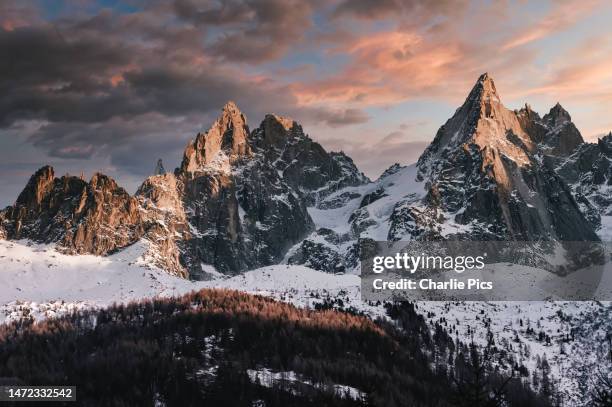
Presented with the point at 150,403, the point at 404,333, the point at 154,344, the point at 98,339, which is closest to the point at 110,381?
the point at 150,403

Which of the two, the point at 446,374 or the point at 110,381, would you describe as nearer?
the point at 110,381

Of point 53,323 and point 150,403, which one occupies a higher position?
point 53,323

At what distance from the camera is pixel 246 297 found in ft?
642

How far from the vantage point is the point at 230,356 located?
145375mm

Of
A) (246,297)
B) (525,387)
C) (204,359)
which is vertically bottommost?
(525,387)

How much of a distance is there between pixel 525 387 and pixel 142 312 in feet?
366

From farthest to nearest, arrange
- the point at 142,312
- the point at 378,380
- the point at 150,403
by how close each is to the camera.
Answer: the point at 142,312
the point at 378,380
the point at 150,403

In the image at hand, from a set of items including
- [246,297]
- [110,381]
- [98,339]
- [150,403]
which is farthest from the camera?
[246,297]

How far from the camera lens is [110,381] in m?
121

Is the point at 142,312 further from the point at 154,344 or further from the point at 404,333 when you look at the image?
the point at 404,333

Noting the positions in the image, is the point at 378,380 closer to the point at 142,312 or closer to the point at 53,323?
the point at 142,312

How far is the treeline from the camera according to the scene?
397ft

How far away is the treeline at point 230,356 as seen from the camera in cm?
12106

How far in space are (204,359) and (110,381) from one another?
2687cm
